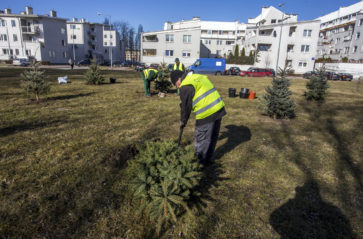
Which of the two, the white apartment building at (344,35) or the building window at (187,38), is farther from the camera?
the building window at (187,38)

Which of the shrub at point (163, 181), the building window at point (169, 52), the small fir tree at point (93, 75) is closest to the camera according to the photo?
the shrub at point (163, 181)

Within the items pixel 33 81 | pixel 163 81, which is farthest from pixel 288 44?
pixel 33 81

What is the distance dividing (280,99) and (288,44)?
4054cm

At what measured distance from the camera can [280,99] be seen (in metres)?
8.13

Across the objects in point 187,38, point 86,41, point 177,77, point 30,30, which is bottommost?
point 177,77

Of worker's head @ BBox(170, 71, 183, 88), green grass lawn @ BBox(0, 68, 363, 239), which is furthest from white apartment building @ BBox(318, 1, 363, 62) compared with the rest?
worker's head @ BBox(170, 71, 183, 88)

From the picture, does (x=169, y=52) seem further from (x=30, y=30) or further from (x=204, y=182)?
(x=204, y=182)

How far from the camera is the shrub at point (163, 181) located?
8.38 ft

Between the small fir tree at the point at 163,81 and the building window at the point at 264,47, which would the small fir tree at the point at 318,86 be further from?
the building window at the point at 264,47

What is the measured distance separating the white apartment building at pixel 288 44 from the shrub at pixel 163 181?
4114 centimetres

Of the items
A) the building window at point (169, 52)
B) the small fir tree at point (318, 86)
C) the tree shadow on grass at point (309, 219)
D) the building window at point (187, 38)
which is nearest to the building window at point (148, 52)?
the building window at point (169, 52)

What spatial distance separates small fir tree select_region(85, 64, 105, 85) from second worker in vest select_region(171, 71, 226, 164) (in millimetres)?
13748

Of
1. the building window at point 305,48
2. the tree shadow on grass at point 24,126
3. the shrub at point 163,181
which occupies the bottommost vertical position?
the tree shadow on grass at point 24,126

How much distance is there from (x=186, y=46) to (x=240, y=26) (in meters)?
24.7
